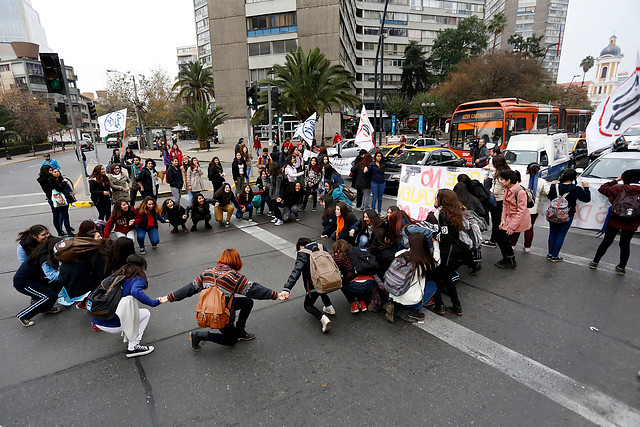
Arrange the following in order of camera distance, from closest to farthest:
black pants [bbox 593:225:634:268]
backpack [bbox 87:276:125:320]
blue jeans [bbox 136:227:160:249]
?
backpack [bbox 87:276:125:320] → black pants [bbox 593:225:634:268] → blue jeans [bbox 136:227:160:249]

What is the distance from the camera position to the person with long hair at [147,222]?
7118 millimetres

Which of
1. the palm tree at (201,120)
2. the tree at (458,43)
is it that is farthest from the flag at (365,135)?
the tree at (458,43)

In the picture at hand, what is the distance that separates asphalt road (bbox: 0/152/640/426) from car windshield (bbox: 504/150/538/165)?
658 cm

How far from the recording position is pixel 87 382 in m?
3.57

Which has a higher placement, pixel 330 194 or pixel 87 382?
pixel 330 194

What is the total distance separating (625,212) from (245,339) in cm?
569

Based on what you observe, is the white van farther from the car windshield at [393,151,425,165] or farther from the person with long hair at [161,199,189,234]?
the person with long hair at [161,199,189,234]

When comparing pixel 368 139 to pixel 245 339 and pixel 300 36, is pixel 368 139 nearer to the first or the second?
pixel 245 339

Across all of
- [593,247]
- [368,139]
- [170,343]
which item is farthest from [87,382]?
[368,139]

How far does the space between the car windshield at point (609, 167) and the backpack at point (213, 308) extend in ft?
30.2

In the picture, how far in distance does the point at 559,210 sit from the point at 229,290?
549 centimetres

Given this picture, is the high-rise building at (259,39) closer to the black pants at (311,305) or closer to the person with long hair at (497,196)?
the person with long hair at (497,196)

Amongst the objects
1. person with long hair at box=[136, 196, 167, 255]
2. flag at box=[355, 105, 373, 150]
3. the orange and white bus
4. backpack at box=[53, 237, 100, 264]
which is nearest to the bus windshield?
the orange and white bus

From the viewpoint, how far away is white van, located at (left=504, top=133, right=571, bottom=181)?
37.2 ft
